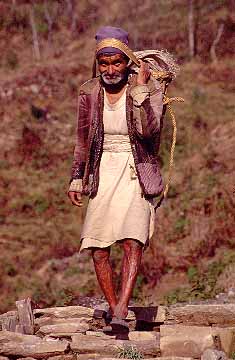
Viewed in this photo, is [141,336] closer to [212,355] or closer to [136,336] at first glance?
[136,336]

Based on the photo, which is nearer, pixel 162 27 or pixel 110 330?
pixel 110 330

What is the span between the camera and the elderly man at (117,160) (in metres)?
4.64

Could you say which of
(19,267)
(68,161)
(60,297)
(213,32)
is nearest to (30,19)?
(213,32)

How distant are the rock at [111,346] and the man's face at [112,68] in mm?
1683

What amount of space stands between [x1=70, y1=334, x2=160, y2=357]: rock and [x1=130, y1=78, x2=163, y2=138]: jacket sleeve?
1330mm

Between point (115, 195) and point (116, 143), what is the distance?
36 cm

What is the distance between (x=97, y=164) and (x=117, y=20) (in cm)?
2226

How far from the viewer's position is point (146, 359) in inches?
166

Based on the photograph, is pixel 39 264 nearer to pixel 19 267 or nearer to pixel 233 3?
pixel 19 267

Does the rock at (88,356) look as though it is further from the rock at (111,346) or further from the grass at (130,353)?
the grass at (130,353)

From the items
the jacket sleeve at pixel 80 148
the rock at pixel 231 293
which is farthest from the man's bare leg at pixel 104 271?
the rock at pixel 231 293

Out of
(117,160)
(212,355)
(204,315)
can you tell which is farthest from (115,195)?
(212,355)

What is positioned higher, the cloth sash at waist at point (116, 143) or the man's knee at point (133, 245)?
the cloth sash at waist at point (116, 143)

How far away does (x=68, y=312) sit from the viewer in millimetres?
5516
